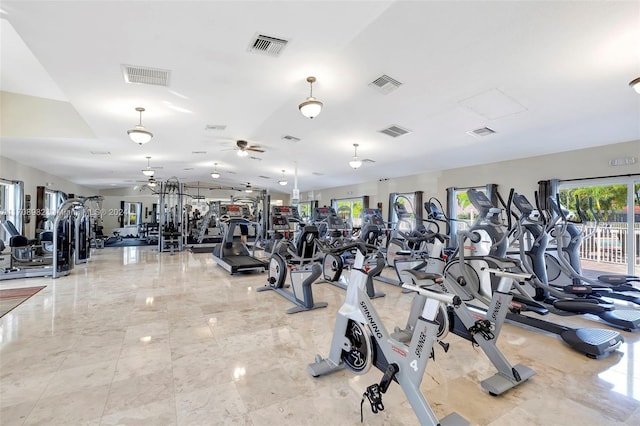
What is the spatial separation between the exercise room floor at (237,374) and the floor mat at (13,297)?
147 millimetres

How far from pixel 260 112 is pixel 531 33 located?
13.7 ft

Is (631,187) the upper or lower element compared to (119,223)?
upper

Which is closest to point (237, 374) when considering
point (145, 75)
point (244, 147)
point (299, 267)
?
point (299, 267)

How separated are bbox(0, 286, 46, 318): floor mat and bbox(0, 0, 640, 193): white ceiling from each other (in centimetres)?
322

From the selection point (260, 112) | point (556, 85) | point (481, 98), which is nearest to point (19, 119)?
point (260, 112)

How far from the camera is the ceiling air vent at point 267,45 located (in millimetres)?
3302

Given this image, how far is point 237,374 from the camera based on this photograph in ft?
7.80

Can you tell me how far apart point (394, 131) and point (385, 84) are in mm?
2023

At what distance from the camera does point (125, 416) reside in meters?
1.86

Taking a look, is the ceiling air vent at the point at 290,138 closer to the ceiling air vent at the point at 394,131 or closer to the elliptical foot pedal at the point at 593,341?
the ceiling air vent at the point at 394,131

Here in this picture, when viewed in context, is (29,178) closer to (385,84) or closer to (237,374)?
(237,374)

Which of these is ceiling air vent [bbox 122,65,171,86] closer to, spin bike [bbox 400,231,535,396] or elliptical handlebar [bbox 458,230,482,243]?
spin bike [bbox 400,231,535,396]

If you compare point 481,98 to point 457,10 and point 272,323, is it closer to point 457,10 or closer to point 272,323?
point 457,10

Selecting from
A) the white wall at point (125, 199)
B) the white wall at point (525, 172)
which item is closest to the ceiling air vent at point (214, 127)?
the white wall at point (525, 172)
